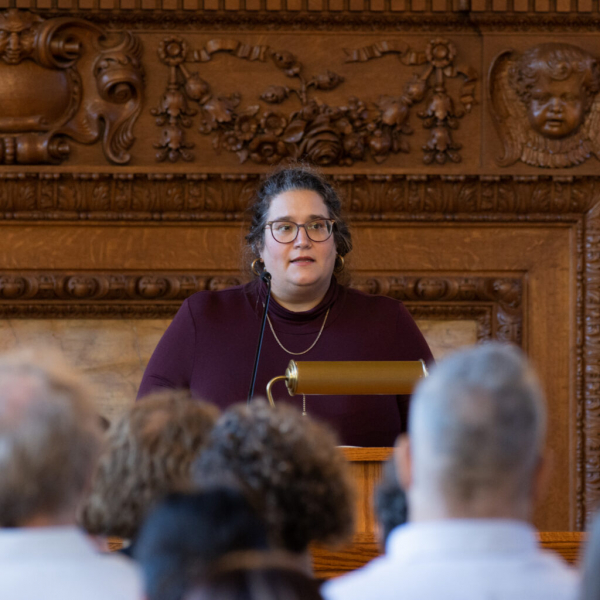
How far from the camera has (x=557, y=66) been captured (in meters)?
4.07

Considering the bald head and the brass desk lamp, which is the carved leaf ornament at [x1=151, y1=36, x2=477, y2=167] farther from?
the bald head

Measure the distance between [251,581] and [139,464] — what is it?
33cm

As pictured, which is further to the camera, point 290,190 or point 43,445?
point 290,190

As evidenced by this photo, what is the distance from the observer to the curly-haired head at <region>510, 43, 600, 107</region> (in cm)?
408

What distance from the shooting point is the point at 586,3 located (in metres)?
4.10

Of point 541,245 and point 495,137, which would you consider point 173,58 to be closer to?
point 495,137

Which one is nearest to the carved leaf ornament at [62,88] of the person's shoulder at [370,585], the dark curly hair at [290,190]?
the dark curly hair at [290,190]

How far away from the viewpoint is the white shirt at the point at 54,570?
3.09 ft

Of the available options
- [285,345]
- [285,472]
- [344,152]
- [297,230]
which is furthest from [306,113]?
[285,472]

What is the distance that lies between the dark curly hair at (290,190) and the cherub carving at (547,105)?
141 centimetres

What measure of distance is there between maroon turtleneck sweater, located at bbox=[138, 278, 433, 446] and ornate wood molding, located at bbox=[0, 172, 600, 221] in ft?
3.86

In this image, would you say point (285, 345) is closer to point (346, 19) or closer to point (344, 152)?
point (344, 152)

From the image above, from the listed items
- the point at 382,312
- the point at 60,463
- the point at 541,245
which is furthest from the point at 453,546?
the point at 541,245

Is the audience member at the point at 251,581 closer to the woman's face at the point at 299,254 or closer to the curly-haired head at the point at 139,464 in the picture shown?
the curly-haired head at the point at 139,464
